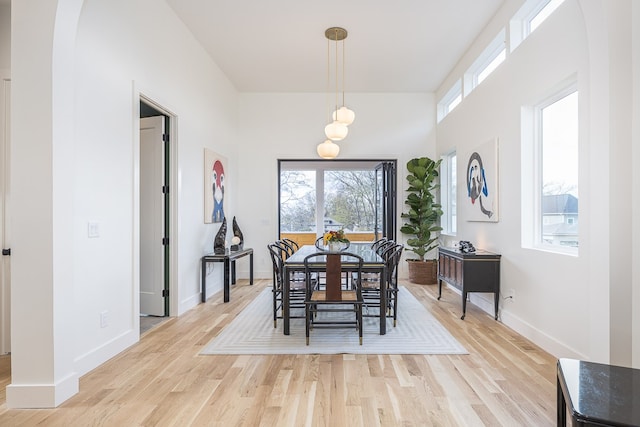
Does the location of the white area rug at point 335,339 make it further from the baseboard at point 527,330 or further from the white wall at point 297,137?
the white wall at point 297,137

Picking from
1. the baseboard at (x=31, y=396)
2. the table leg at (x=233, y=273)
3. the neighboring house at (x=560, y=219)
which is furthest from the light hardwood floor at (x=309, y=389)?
the table leg at (x=233, y=273)

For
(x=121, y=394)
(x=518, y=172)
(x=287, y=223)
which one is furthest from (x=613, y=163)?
(x=287, y=223)

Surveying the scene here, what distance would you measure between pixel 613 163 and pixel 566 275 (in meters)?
1.25

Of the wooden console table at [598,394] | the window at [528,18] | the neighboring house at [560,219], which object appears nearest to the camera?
the wooden console table at [598,394]

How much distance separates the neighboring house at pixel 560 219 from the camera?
2.83m

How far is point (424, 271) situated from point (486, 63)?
3.25 metres

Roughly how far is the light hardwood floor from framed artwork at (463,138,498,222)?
1526mm

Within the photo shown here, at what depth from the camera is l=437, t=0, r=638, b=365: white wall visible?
181cm

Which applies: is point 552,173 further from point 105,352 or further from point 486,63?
point 105,352

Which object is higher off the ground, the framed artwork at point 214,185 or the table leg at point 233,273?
the framed artwork at point 214,185

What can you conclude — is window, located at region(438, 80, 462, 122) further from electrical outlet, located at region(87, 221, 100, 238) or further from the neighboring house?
electrical outlet, located at region(87, 221, 100, 238)

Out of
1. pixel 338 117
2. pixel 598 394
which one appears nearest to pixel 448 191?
pixel 338 117

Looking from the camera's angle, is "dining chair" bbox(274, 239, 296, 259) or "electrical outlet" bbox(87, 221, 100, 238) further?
"dining chair" bbox(274, 239, 296, 259)

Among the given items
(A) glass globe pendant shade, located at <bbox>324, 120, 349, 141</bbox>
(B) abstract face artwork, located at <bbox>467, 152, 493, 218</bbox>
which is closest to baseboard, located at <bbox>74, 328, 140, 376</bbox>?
(A) glass globe pendant shade, located at <bbox>324, 120, 349, 141</bbox>
